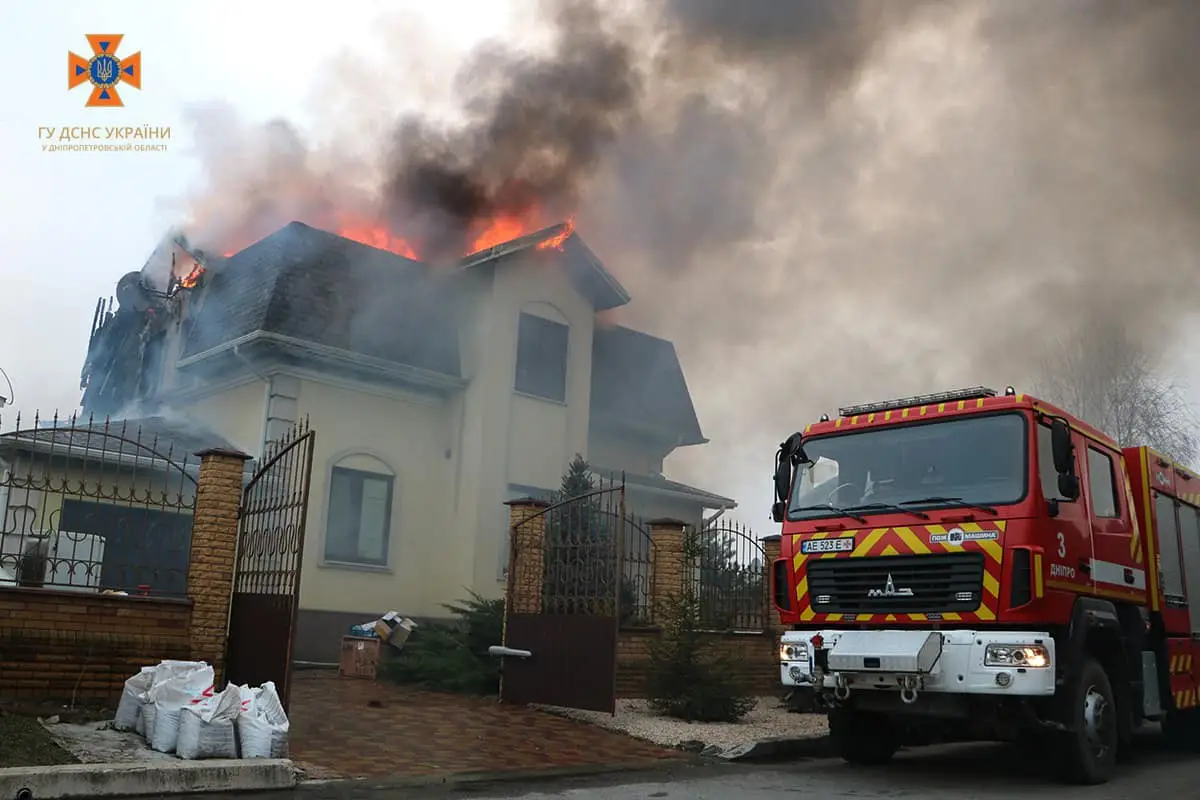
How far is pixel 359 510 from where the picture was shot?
16766 millimetres

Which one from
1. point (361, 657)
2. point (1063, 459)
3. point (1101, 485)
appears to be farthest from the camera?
point (361, 657)

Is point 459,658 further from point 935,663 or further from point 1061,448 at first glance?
point 1061,448

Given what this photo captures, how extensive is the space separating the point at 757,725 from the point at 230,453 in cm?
623

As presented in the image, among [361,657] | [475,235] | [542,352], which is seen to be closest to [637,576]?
[361,657]

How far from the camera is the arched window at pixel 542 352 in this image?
60.0ft

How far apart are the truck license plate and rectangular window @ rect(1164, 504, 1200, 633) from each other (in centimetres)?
392

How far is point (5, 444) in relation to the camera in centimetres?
1366

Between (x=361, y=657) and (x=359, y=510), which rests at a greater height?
(x=359, y=510)

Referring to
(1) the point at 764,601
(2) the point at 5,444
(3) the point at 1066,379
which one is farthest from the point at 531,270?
(3) the point at 1066,379

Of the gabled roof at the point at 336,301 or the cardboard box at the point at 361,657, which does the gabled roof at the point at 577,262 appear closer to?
the gabled roof at the point at 336,301

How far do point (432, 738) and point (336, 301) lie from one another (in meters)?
9.78

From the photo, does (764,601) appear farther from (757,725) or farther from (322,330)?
(322,330)

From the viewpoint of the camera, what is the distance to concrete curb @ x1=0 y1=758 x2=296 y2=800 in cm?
609

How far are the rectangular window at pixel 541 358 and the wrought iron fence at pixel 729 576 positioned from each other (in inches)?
204
